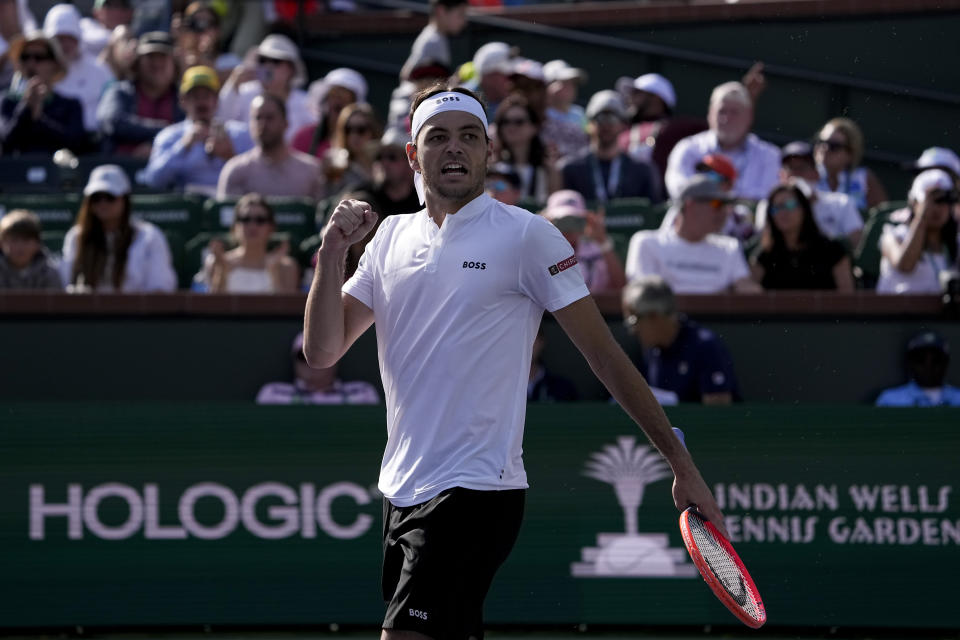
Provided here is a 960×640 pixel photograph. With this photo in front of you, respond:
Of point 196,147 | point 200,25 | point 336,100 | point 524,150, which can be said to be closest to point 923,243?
point 524,150

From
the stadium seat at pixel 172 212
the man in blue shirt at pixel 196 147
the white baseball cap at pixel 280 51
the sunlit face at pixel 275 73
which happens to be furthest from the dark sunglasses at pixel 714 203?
the white baseball cap at pixel 280 51

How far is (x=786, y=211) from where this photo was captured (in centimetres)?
958

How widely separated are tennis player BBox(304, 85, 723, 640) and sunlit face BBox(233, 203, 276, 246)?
5.53 meters

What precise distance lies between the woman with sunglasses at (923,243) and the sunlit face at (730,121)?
1604mm

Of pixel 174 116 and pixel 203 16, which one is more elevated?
pixel 203 16

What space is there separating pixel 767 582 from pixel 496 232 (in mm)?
3882

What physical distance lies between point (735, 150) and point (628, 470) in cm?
424

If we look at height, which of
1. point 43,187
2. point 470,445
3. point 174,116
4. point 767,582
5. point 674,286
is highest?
point 174,116

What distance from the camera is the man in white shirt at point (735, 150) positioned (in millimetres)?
11102

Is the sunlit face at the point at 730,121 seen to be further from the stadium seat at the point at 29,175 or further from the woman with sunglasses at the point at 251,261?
the stadium seat at the point at 29,175

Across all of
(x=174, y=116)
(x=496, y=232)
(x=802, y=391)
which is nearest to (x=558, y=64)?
(x=174, y=116)

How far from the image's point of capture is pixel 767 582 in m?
7.48

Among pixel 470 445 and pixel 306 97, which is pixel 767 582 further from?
pixel 306 97

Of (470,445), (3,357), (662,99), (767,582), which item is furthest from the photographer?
(662,99)
